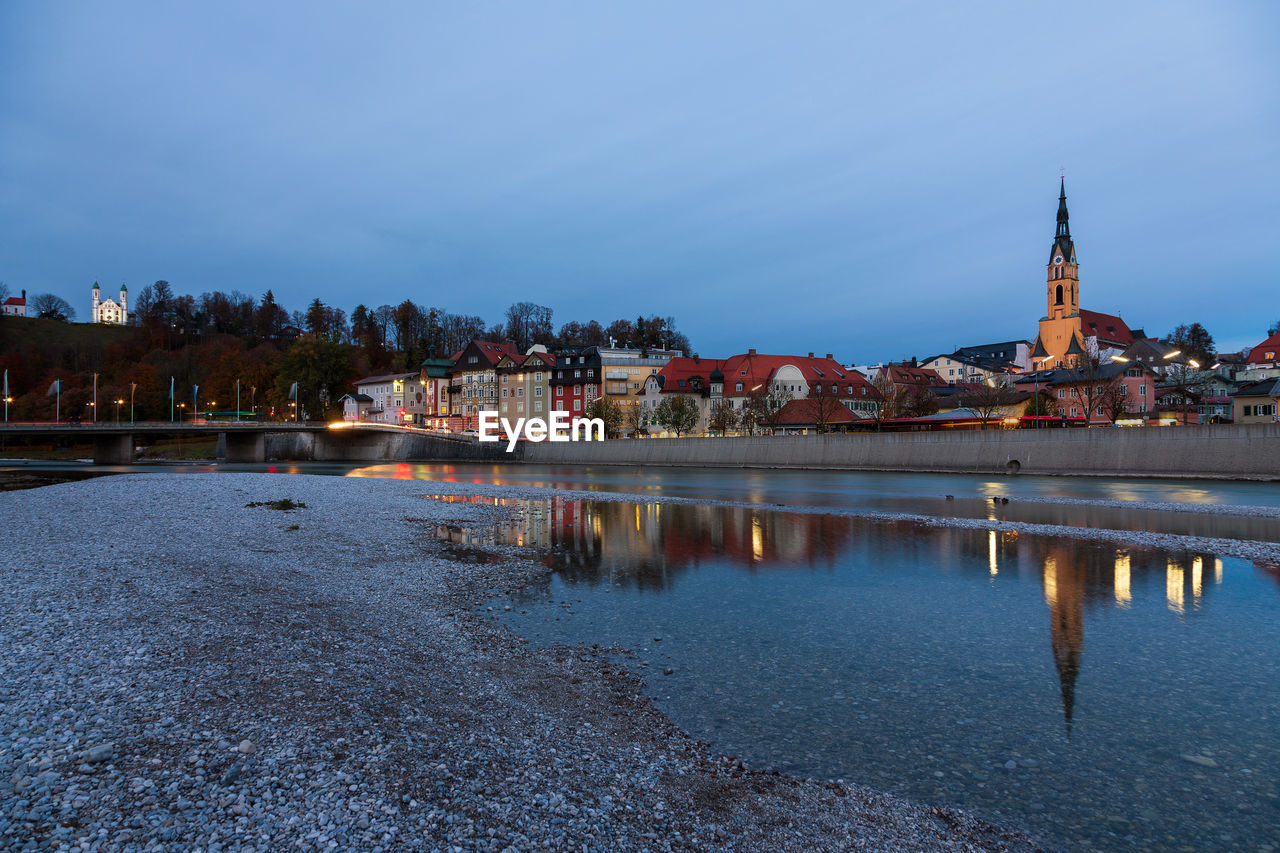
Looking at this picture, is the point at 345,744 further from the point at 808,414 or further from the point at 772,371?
the point at 772,371

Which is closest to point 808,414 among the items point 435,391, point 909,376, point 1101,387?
point 1101,387

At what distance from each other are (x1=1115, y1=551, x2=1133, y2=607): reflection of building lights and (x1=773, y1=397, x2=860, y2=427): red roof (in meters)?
72.9

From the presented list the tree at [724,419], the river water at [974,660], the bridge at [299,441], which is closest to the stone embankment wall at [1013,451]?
the tree at [724,419]

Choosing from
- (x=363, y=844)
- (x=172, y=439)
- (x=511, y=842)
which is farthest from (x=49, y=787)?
(x=172, y=439)

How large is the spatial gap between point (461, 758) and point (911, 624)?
7.69 metres

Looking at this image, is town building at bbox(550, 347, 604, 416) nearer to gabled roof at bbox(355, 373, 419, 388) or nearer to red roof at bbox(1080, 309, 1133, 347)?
gabled roof at bbox(355, 373, 419, 388)

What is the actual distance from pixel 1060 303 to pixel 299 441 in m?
145


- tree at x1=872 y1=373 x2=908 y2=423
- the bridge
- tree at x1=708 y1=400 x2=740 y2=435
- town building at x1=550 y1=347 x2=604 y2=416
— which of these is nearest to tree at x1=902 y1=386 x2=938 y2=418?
tree at x1=872 y1=373 x2=908 y2=423

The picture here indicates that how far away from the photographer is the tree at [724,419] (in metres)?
94.6

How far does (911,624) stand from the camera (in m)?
11.0

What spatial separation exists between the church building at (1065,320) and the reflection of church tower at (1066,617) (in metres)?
142

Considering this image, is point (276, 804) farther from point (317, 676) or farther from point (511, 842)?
point (317, 676)

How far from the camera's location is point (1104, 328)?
14288cm

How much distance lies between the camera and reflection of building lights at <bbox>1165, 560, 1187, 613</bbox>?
39.5ft
